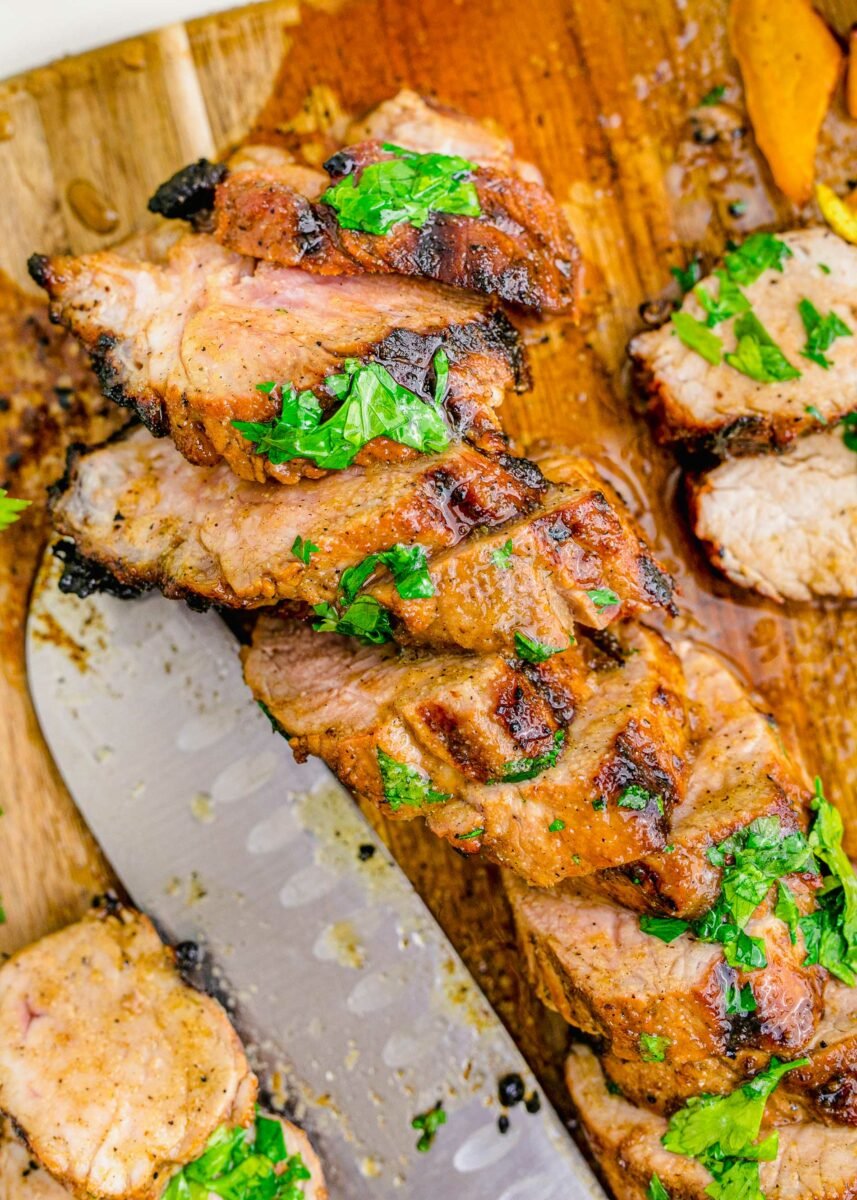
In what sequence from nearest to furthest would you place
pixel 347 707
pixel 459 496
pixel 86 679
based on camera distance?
pixel 459 496, pixel 347 707, pixel 86 679

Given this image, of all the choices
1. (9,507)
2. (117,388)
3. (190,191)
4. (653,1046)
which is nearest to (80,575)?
(9,507)

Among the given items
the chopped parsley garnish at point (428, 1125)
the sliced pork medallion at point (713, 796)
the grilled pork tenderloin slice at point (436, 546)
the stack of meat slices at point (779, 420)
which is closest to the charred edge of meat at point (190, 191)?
the grilled pork tenderloin slice at point (436, 546)

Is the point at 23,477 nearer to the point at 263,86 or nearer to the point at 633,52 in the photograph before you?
the point at 263,86

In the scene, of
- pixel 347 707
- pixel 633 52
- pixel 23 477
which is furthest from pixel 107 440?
pixel 633 52

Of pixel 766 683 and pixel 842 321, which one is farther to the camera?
pixel 766 683

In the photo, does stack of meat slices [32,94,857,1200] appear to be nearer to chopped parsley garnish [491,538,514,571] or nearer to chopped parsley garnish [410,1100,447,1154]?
chopped parsley garnish [491,538,514,571]

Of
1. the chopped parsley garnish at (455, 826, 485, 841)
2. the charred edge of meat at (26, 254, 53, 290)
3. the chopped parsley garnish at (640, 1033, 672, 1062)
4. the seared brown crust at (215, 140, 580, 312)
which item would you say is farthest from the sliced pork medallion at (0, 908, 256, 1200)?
the seared brown crust at (215, 140, 580, 312)

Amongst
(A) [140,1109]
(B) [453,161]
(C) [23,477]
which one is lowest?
(A) [140,1109]

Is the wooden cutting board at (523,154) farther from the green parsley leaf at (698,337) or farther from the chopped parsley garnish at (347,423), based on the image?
the chopped parsley garnish at (347,423)

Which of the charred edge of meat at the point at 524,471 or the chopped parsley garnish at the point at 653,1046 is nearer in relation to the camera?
the charred edge of meat at the point at 524,471
